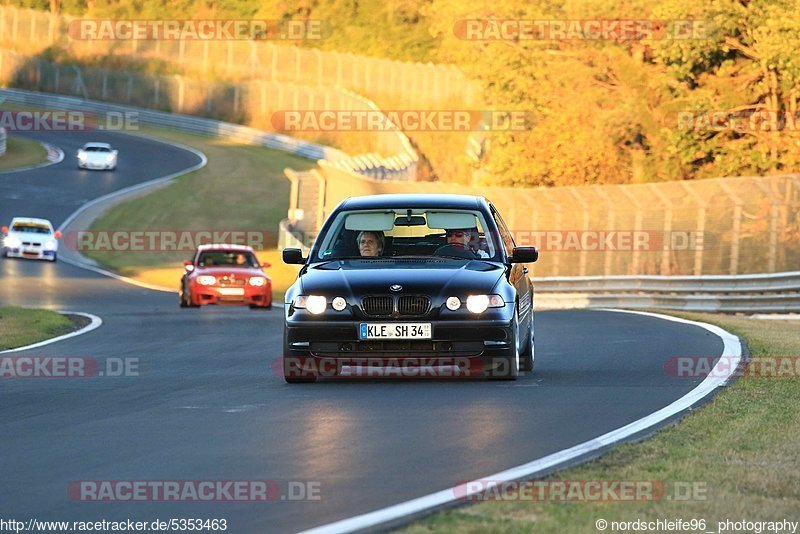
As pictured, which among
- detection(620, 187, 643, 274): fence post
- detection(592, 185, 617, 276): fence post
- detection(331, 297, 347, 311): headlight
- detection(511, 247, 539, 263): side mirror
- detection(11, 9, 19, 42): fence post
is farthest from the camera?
detection(11, 9, 19, 42): fence post

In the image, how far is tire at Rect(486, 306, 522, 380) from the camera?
551 inches

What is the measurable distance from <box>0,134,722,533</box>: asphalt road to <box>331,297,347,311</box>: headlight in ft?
2.20

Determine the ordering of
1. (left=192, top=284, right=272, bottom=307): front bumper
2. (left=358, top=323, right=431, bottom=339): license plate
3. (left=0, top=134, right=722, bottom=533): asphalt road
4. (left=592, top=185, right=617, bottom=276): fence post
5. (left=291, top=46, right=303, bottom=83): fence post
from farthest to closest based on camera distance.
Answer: (left=291, top=46, right=303, bottom=83): fence post < (left=592, top=185, right=617, bottom=276): fence post < (left=192, top=284, right=272, bottom=307): front bumper < (left=358, top=323, right=431, bottom=339): license plate < (left=0, top=134, right=722, bottom=533): asphalt road

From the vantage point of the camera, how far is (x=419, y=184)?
4772 cm

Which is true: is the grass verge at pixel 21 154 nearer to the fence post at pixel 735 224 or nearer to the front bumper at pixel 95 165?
the front bumper at pixel 95 165

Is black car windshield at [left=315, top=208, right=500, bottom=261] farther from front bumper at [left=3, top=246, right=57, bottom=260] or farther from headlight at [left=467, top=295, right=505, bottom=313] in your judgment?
front bumper at [left=3, top=246, right=57, bottom=260]

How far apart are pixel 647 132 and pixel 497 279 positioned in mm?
39478

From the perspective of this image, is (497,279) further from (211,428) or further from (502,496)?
(502,496)

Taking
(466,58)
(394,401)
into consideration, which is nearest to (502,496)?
(394,401)

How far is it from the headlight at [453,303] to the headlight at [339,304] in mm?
846

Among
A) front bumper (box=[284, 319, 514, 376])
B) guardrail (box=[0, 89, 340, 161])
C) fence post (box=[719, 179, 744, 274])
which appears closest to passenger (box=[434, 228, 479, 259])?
front bumper (box=[284, 319, 514, 376])

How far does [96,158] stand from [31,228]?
26.6 m

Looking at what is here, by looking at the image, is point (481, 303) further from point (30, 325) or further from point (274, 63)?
point (274, 63)

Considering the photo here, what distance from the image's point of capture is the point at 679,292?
3628 centimetres
